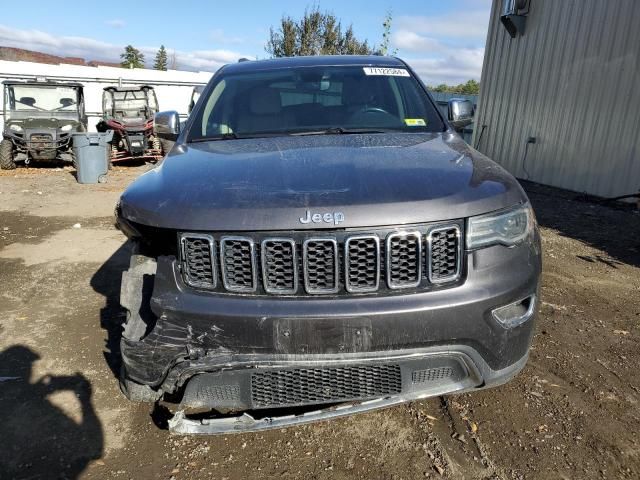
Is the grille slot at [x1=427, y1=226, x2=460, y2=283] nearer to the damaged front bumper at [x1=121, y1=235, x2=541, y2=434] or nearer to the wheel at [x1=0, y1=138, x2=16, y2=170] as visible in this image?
the damaged front bumper at [x1=121, y1=235, x2=541, y2=434]

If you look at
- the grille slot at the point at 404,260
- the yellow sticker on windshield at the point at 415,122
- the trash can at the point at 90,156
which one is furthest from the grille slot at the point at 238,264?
the trash can at the point at 90,156

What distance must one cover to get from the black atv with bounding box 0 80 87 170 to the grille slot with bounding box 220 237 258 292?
1265 centimetres

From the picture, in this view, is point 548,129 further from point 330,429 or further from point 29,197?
point 29,197

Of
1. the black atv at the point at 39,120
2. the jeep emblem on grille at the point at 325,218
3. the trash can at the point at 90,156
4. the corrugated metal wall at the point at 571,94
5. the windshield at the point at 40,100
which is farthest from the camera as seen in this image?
the windshield at the point at 40,100

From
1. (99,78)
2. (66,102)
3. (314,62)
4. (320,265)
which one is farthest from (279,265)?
(99,78)

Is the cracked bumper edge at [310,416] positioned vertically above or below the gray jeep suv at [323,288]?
below

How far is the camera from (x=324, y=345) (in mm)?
1984

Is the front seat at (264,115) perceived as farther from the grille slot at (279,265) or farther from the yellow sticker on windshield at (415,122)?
the grille slot at (279,265)

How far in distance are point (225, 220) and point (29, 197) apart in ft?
30.0

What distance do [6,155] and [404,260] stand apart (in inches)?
535

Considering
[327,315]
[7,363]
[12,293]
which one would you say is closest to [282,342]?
[327,315]

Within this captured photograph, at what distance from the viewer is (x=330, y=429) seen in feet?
8.38

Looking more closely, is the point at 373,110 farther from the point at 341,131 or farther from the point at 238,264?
the point at 238,264

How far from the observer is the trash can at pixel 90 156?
436 inches
